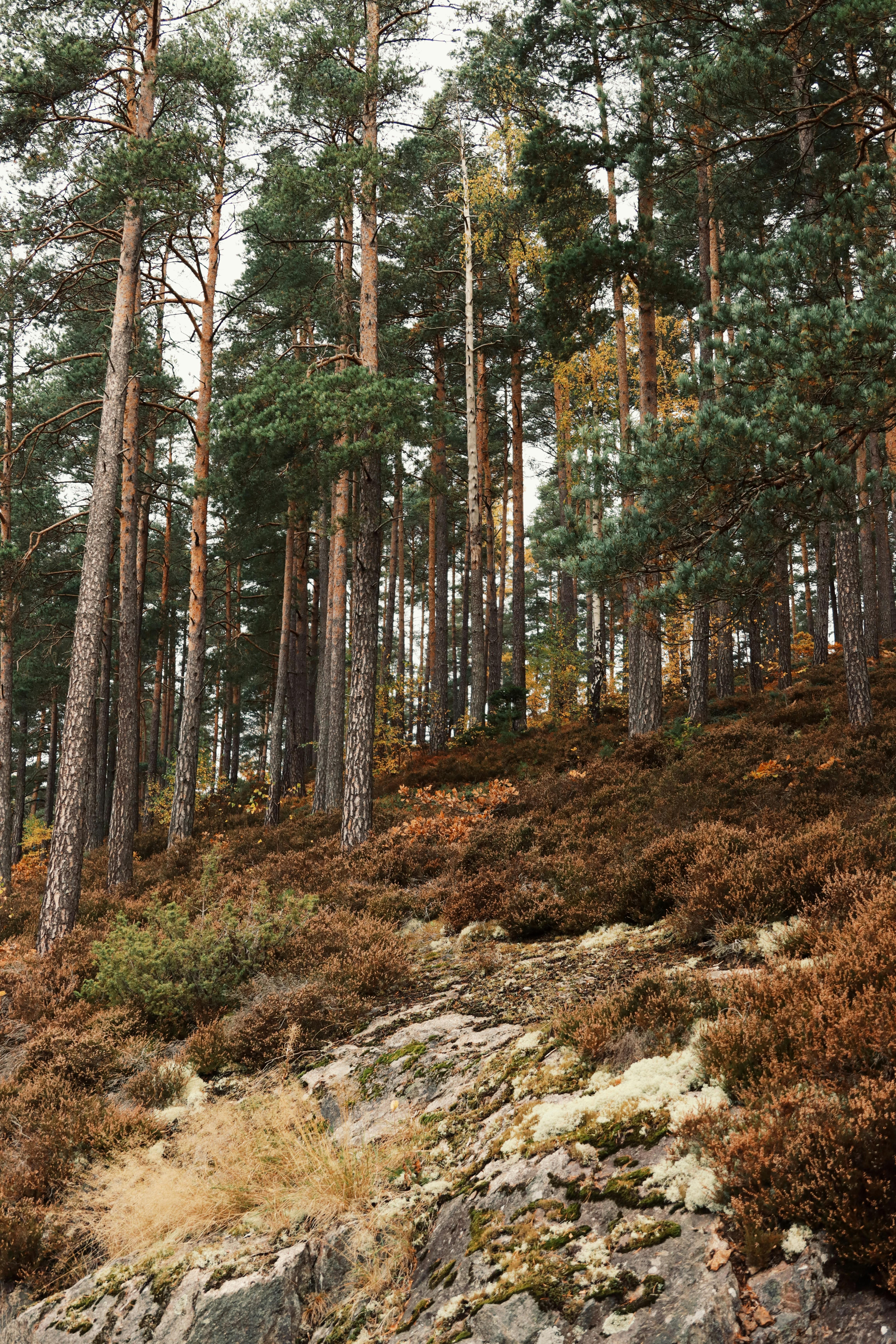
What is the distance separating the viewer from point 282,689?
18.1 meters

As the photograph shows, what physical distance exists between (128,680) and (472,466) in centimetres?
803

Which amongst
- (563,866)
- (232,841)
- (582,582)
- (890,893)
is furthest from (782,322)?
(232,841)

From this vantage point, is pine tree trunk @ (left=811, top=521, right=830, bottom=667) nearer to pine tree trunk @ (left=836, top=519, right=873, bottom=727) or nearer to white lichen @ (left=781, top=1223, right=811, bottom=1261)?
pine tree trunk @ (left=836, top=519, right=873, bottom=727)

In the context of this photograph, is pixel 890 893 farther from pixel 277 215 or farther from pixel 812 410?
pixel 277 215

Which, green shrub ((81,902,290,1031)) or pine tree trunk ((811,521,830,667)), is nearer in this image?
green shrub ((81,902,290,1031))

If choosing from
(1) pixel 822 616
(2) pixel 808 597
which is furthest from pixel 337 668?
(2) pixel 808 597

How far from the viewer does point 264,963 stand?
7.04 metres

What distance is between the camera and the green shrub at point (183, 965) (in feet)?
21.6

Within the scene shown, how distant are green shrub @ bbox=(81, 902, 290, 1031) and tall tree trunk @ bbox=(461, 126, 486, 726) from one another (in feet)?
33.9

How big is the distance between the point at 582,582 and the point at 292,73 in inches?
415

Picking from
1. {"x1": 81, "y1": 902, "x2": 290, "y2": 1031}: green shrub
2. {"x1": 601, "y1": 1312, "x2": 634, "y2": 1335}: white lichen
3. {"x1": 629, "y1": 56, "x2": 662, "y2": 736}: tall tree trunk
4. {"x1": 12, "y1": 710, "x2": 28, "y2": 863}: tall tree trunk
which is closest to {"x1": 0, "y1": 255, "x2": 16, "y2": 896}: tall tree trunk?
{"x1": 81, "y1": 902, "x2": 290, "y2": 1031}: green shrub

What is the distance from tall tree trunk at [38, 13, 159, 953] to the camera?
383 inches

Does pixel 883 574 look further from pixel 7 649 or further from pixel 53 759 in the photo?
pixel 53 759

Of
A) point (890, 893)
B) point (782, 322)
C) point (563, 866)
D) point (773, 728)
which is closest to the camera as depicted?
point (890, 893)
